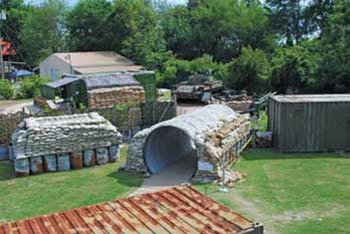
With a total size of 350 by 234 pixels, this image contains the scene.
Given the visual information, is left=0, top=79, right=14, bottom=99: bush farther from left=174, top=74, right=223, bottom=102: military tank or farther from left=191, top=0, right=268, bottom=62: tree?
left=191, top=0, right=268, bottom=62: tree

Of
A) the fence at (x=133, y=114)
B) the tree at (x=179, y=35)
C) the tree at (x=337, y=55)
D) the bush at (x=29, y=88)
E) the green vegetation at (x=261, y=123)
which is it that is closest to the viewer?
the green vegetation at (x=261, y=123)

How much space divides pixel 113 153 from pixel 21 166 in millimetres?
3341

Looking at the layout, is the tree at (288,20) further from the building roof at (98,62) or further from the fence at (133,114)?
the fence at (133,114)

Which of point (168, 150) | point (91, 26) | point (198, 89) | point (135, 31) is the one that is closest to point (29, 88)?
point (91, 26)

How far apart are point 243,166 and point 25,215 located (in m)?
7.42

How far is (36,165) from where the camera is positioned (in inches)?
589

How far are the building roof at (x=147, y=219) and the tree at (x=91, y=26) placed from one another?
39.0 m

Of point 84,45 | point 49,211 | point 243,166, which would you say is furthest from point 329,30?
point 84,45

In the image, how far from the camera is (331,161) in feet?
50.1

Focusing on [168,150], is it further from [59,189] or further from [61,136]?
[59,189]

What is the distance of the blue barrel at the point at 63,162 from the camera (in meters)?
15.2

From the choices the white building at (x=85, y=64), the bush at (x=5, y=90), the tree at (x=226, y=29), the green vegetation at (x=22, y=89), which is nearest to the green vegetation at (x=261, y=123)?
the white building at (x=85, y=64)

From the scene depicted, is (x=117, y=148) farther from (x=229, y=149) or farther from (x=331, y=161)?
(x=331, y=161)

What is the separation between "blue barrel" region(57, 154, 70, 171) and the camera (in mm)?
15211
